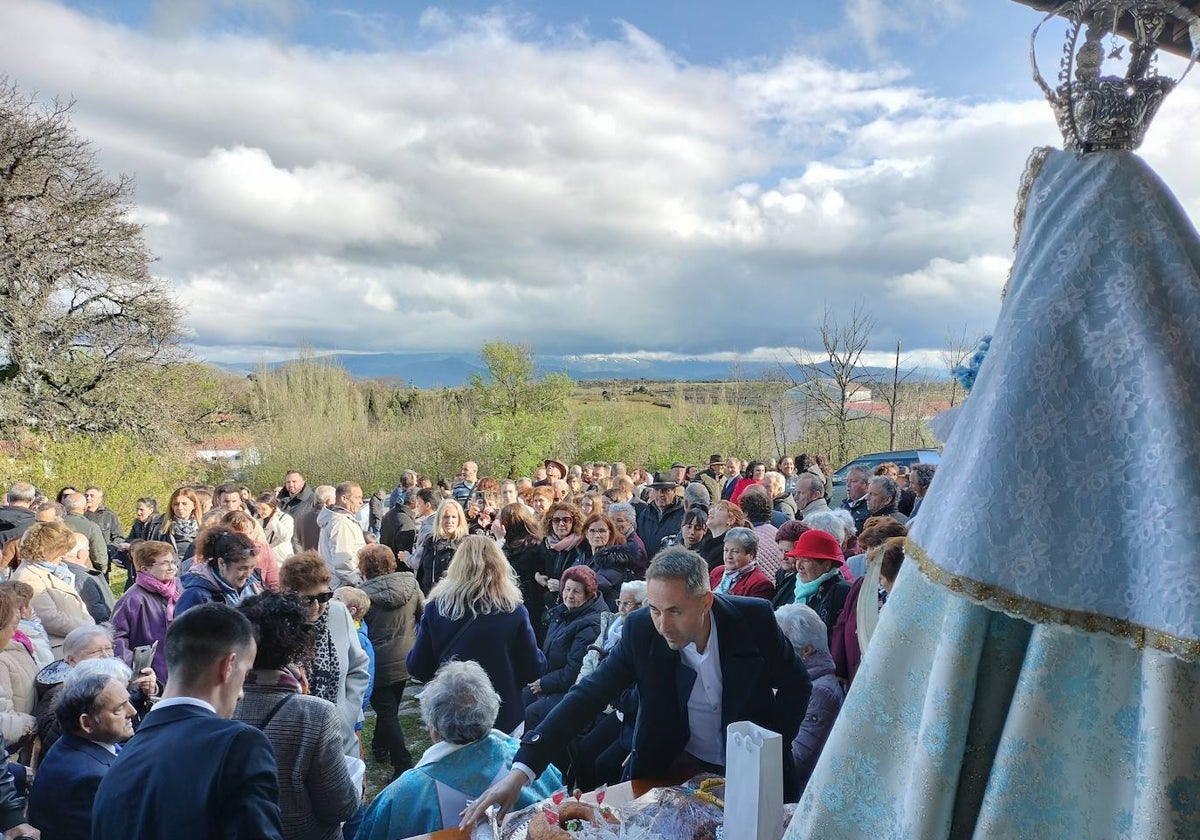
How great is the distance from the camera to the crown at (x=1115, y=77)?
4.52ft

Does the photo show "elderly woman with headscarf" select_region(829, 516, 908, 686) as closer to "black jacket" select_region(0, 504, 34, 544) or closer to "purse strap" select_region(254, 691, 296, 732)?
"purse strap" select_region(254, 691, 296, 732)

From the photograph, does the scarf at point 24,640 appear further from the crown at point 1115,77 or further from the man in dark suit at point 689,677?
the crown at point 1115,77

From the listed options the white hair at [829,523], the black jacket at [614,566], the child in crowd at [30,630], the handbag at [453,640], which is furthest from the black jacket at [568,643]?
the child in crowd at [30,630]

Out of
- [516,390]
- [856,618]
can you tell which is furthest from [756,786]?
[516,390]

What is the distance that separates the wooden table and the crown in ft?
6.69

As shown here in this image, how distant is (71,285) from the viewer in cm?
2173

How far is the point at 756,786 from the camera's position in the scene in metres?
1.76

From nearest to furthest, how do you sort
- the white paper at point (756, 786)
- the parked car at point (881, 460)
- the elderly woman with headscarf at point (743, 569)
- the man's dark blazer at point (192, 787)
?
the white paper at point (756, 786)
the man's dark blazer at point (192, 787)
the elderly woman with headscarf at point (743, 569)
the parked car at point (881, 460)

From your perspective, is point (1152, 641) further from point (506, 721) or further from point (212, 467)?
point (212, 467)

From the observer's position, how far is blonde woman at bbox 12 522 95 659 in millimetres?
5398

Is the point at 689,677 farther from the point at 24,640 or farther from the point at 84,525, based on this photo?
the point at 84,525

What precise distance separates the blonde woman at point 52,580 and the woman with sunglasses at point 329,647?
2.02 metres

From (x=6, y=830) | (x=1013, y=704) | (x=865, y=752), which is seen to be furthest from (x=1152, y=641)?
(x=6, y=830)

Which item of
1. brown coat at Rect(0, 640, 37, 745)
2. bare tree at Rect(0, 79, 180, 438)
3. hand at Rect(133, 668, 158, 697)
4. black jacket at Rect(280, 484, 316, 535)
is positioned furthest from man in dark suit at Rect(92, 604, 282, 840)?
bare tree at Rect(0, 79, 180, 438)
